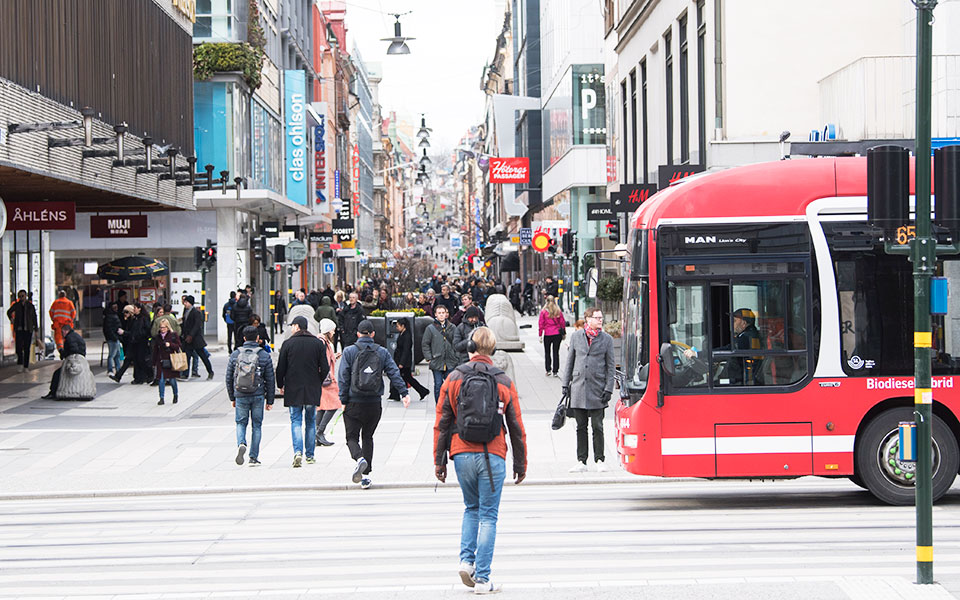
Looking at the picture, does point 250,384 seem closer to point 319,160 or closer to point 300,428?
point 300,428

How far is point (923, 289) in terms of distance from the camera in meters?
7.65

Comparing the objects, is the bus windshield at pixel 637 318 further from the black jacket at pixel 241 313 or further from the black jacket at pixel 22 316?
the black jacket at pixel 22 316

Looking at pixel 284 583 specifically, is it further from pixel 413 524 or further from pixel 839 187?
pixel 839 187

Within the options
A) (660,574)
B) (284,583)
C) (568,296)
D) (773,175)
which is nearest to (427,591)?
(284,583)

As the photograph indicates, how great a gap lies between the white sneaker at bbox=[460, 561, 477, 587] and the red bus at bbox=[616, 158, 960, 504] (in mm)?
3804

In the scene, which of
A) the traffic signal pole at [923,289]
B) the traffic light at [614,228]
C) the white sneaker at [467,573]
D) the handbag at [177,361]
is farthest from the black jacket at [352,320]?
the traffic signal pole at [923,289]

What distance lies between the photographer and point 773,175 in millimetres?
11766

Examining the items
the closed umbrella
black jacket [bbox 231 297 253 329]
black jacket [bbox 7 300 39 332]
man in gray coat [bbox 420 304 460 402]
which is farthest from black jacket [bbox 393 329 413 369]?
the closed umbrella

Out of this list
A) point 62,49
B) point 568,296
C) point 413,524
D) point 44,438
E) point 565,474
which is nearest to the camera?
point 413,524

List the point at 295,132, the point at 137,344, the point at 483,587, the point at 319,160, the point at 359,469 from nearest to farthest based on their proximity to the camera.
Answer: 1. the point at 483,587
2. the point at 359,469
3. the point at 137,344
4. the point at 295,132
5. the point at 319,160

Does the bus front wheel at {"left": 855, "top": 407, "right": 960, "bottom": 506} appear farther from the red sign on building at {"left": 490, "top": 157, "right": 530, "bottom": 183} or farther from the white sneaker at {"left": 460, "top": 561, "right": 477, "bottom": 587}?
the red sign on building at {"left": 490, "top": 157, "right": 530, "bottom": 183}

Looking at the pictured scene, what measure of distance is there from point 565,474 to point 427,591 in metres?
5.98

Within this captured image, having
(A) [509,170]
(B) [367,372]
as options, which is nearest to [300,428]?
(B) [367,372]

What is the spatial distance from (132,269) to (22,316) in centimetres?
585
